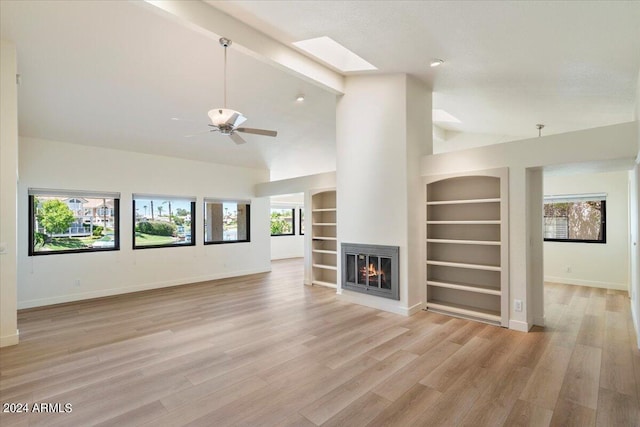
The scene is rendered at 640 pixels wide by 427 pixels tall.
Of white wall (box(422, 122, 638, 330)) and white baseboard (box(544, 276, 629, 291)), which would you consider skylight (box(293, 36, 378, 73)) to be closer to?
white wall (box(422, 122, 638, 330))

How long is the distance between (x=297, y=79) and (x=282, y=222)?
7597mm

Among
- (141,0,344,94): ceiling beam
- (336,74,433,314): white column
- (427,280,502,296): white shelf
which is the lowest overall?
(427,280,502,296): white shelf

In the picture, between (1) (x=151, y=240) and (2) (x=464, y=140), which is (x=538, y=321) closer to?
(2) (x=464, y=140)

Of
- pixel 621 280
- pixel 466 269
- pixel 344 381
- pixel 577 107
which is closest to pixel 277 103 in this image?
pixel 466 269

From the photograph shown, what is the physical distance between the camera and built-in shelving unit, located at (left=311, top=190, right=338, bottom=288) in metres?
6.68

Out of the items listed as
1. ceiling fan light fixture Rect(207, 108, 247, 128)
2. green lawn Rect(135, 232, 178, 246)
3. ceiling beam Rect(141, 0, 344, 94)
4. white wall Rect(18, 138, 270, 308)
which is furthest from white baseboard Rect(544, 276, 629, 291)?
green lawn Rect(135, 232, 178, 246)

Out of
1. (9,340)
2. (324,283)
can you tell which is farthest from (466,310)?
(9,340)

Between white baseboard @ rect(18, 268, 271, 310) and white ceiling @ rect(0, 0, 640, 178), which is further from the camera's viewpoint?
white baseboard @ rect(18, 268, 271, 310)

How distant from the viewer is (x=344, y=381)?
2682 mm

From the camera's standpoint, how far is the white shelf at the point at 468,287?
413 centimetres

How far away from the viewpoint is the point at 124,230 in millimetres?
6195

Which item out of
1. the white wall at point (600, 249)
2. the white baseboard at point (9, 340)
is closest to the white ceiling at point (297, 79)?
the white wall at point (600, 249)

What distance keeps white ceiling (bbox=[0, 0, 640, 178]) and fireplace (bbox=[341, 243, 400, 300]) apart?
263 centimetres

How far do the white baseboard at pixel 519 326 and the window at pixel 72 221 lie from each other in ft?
22.1
